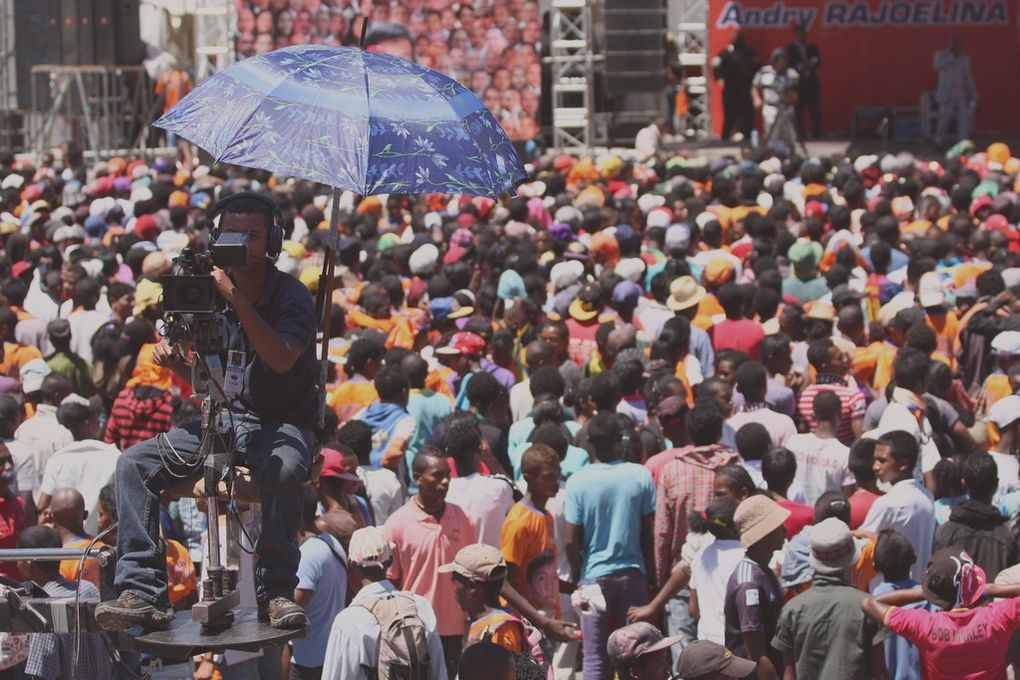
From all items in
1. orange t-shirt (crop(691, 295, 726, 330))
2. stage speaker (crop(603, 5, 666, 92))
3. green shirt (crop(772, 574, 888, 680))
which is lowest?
green shirt (crop(772, 574, 888, 680))

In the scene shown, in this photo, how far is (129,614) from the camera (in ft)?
15.8

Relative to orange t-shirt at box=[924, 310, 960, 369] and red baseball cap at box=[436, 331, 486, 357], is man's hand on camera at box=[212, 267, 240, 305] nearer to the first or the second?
red baseball cap at box=[436, 331, 486, 357]

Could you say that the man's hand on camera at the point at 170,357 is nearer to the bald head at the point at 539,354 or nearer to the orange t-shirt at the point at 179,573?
the orange t-shirt at the point at 179,573

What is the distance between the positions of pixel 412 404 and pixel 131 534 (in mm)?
3889

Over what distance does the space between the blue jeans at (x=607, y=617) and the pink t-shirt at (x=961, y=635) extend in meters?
1.60

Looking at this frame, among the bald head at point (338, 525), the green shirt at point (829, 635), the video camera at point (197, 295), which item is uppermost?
the video camera at point (197, 295)

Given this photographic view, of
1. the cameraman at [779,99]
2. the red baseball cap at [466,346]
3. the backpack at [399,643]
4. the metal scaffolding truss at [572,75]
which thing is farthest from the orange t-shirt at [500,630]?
the metal scaffolding truss at [572,75]

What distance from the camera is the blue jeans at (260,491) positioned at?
16.5 feet

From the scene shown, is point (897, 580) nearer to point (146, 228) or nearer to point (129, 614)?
point (129, 614)

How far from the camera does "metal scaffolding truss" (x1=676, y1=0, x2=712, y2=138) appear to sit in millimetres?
27766

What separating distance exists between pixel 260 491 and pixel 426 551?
6.91 feet

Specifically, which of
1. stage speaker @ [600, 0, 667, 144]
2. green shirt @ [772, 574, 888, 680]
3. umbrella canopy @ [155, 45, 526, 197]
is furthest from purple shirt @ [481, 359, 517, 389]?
stage speaker @ [600, 0, 667, 144]

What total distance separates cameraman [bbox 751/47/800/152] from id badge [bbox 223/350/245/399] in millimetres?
17610

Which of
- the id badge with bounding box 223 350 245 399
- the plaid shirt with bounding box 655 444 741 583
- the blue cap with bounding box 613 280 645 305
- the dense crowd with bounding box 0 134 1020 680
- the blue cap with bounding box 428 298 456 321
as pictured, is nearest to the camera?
the id badge with bounding box 223 350 245 399
